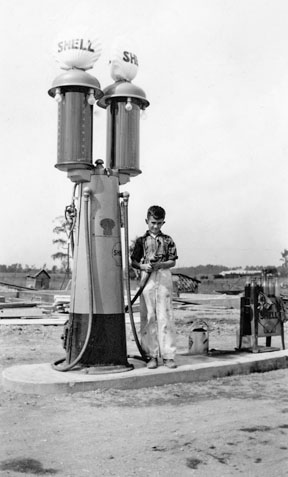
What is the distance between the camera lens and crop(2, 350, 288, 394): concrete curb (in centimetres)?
608

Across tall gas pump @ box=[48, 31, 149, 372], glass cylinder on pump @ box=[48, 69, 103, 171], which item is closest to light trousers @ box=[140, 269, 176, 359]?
tall gas pump @ box=[48, 31, 149, 372]

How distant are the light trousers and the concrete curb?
0.23 m

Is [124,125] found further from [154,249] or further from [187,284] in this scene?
[187,284]

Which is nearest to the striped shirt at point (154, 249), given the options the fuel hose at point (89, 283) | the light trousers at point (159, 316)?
the light trousers at point (159, 316)

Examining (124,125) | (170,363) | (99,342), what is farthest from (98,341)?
(124,125)

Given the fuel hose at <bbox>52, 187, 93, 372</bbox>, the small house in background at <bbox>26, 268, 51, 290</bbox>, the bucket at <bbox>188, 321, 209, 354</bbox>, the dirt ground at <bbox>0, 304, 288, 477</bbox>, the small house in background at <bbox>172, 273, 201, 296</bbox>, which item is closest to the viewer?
the dirt ground at <bbox>0, 304, 288, 477</bbox>

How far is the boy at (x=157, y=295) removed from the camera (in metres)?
6.90

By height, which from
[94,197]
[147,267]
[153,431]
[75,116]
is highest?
[75,116]

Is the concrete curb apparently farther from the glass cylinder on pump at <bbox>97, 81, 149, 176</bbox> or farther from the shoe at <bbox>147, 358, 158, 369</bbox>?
the glass cylinder on pump at <bbox>97, 81, 149, 176</bbox>

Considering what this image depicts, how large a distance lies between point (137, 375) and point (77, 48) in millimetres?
3524

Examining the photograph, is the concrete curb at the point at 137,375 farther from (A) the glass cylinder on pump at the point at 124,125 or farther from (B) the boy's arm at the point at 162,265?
(A) the glass cylinder on pump at the point at 124,125

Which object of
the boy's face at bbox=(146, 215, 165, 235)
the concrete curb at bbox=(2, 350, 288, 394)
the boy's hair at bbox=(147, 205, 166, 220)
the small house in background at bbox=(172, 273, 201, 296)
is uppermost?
the small house in background at bbox=(172, 273, 201, 296)

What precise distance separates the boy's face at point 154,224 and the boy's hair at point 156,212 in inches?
1.3

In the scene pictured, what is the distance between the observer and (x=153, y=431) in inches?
190
